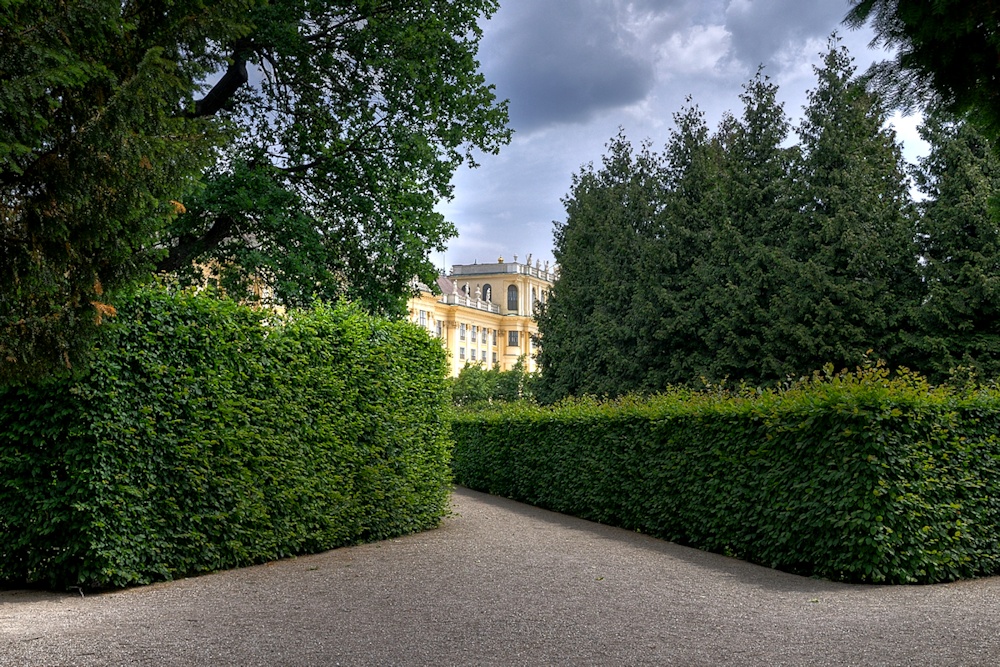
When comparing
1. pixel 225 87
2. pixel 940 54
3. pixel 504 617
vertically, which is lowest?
pixel 504 617

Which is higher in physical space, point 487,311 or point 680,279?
point 487,311

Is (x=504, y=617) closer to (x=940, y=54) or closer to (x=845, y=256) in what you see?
(x=940, y=54)

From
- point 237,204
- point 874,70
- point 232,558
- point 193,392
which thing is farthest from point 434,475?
point 874,70

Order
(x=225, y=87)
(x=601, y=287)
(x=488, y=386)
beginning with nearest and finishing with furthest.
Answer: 1. (x=225, y=87)
2. (x=601, y=287)
3. (x=488, y=386)

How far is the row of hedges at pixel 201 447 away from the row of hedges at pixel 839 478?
172 inches

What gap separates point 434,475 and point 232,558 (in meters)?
4.20

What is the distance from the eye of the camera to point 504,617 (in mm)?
7004

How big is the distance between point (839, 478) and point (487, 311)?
87965 mm

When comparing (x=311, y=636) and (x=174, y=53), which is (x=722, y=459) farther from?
(x=174, y=53)

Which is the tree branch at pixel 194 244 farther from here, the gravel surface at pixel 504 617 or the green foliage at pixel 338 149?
the gravel surface at pixel 504 617

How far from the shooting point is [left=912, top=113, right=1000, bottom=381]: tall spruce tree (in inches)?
953

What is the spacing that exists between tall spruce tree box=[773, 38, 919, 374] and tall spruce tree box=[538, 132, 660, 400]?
7220 mm

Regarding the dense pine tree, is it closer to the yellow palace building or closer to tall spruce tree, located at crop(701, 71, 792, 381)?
tall spruce tree, located at crop(701, 71, 792, 381)

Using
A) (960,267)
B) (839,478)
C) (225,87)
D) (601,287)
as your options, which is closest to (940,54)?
(839,478)
